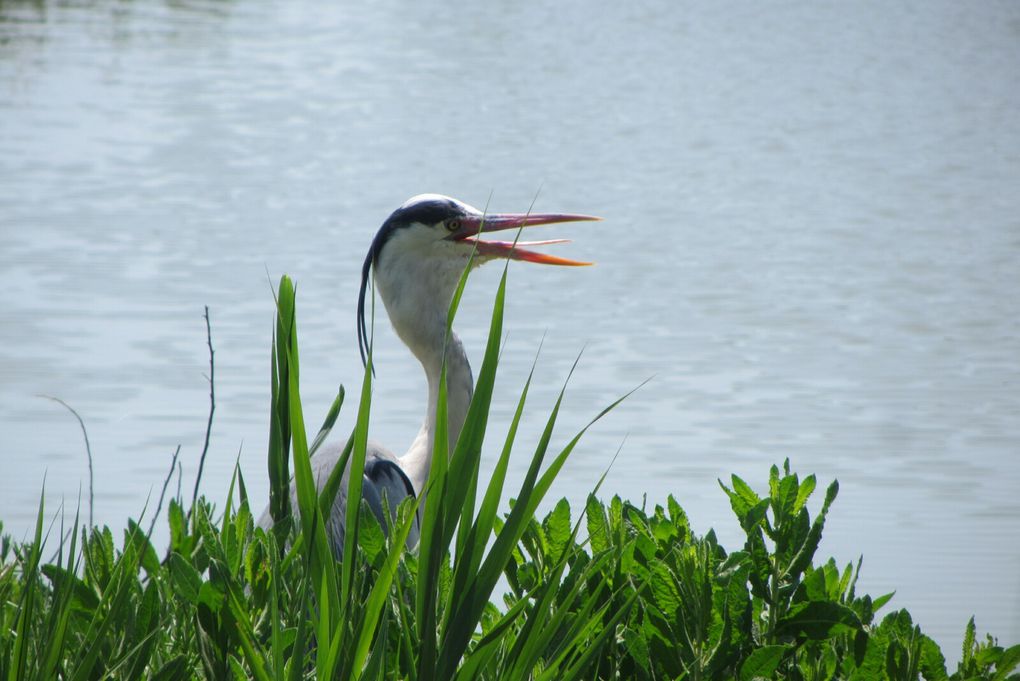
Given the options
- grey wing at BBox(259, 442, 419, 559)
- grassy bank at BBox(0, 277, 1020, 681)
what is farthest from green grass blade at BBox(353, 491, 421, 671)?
grey wing at BBox(259, 442, 419, 559)

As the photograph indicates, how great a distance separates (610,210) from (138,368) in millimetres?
4454

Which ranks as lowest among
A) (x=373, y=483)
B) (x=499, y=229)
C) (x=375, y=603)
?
(x=373, y=483)

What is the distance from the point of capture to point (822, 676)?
223 cm

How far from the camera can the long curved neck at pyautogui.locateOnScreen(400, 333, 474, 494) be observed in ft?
14.0

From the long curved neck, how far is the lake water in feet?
3.74

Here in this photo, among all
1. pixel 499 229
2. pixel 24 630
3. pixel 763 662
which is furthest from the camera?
pixel 499 229

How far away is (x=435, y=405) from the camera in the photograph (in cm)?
436

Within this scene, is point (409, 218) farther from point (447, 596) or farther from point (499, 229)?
point (447, 596)

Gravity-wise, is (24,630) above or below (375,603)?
below

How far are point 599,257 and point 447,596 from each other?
24.4ft

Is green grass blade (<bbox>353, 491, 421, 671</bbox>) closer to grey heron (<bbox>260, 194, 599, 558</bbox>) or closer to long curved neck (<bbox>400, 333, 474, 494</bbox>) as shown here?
long curved neck (<bbox>400, 333, 474, 494</bbox>)

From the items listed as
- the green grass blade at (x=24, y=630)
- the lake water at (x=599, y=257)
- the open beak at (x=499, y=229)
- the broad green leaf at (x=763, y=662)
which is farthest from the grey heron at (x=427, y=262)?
the green grass blade at (x=24, y=630)

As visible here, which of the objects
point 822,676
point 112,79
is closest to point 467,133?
point 112,79

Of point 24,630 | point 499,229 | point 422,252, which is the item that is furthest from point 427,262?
point 24,630
